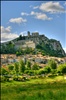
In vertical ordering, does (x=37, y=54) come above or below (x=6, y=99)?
above

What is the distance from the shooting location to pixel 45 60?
176 m

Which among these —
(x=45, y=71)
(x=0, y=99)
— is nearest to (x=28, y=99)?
(x=0, y=99)

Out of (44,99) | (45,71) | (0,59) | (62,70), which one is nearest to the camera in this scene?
(44,99)

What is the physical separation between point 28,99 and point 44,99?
4.02 ft

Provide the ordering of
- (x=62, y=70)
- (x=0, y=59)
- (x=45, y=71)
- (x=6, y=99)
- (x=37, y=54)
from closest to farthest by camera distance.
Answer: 1. (x=6, y=99)
2. (x=62, y=70)
3. (x=45, y=71)
4. (x=0, y=59)
5. (x=37, y=54)

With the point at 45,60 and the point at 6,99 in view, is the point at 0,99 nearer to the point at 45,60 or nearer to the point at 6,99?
the point at 6,99

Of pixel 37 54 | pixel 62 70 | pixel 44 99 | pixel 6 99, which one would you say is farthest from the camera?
pixel 37 54

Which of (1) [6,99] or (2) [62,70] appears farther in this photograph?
(2) [62,70]

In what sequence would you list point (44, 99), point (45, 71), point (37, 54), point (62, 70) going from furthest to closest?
point (37, 54)
point (45, 71)
point (62, 70)
point (44, 99)

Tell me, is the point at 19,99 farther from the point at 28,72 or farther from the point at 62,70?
the point at 28,72

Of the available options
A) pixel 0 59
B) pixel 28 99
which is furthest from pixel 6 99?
pixel 0 59

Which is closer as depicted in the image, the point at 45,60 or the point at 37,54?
the point at 45,60

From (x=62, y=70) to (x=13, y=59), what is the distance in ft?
290

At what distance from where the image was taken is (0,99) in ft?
75.3
